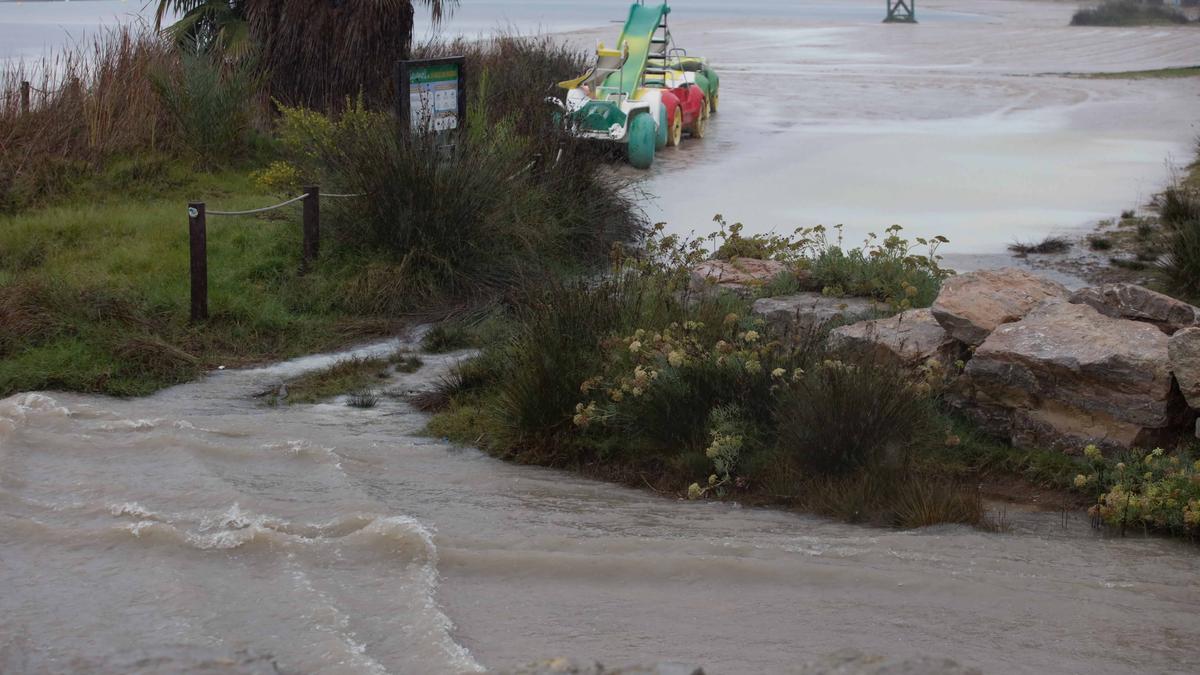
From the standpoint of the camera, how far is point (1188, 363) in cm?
670

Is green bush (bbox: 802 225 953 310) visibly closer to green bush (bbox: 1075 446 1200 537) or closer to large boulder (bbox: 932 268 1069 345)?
large boulder (bbox: 932 268 1069 345)

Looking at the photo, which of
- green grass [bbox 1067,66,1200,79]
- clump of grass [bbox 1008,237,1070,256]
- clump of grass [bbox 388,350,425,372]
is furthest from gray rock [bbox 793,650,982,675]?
green grass [bbox 1067,66,1200,79]

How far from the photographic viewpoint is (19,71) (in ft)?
51.5

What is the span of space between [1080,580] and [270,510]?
356cm

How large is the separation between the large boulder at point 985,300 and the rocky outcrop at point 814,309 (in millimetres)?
724

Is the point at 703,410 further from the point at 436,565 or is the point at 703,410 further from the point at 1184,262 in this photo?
the point at 1184,262

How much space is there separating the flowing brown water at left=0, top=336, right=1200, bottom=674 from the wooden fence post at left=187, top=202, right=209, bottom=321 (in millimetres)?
2566

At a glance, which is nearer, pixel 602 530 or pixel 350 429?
pixel 602 530

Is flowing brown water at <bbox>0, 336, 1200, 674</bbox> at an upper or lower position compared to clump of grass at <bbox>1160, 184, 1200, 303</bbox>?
lower

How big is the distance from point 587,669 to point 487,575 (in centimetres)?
135

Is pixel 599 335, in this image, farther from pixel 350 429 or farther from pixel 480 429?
pixel 350 429

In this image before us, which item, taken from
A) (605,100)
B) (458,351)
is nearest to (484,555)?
(458,351)

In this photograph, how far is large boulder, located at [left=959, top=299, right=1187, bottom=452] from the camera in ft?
22.9

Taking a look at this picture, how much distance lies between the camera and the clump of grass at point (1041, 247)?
1332 cm
